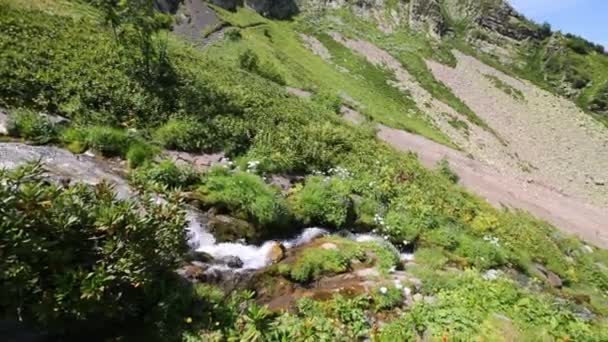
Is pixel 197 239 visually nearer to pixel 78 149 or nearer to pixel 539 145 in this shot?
pixel 78 149

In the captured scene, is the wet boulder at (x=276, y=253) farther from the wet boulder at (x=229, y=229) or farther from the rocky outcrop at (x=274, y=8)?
the rocky outcrop at (x=274, y=8)

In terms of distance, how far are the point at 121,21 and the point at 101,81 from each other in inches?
177

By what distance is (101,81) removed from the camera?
19391 mm

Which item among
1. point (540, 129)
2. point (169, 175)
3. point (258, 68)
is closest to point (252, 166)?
point (169, 175)

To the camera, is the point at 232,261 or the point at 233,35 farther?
the point at 233,35

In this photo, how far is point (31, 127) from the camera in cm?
1523

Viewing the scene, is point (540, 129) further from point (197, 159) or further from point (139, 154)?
point (139, 154)

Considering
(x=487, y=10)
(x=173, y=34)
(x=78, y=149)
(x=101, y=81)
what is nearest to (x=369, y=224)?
(x=78, y=149)

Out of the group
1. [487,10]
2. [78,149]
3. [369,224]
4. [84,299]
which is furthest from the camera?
[487,10]

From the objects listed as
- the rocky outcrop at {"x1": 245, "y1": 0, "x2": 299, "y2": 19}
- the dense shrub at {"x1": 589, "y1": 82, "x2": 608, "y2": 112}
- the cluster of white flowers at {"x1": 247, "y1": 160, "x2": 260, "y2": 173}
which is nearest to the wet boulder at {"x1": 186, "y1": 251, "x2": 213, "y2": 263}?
the cluster of white flowers at {"x1": 247, "y1": 160, "x2": 260, "y2": 173}

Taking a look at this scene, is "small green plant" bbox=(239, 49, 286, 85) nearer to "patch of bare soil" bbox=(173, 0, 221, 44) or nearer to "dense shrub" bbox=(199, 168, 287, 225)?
"patch of bare soil" bbox=(173, 0, 221, 44)

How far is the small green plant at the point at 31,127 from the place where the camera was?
49.2ft

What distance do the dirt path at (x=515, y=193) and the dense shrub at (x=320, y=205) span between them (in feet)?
52.4

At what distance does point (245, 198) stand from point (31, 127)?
24.7ft
